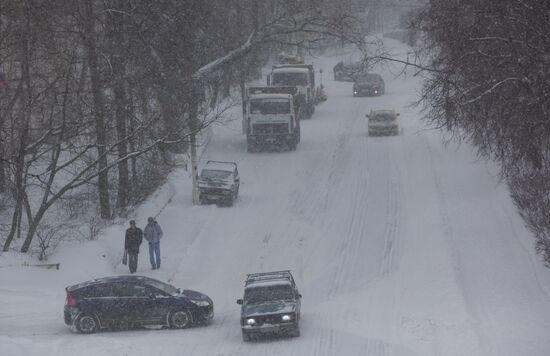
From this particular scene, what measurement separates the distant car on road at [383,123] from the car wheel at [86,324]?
27595 millimetres

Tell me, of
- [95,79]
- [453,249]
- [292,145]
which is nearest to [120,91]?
[95,79]

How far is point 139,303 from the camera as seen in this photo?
2031 centimetres

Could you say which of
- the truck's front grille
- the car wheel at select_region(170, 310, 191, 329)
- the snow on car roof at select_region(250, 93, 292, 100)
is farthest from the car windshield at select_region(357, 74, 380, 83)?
the car wheel at select_region(170, 310, 191, 329)

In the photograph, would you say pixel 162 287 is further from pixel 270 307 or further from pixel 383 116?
pixel 383 116

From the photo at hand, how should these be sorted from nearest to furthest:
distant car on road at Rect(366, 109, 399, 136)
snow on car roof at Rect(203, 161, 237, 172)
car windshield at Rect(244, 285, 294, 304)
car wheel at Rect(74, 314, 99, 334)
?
car wheel at Rect(74, 314, 99, 334) < car windshield at Rect(244, 285, 294, 304) < snow on car roof at Rect(203, 161, 237, 172) < distant car on road at Rect(366, 109, 399, 136)

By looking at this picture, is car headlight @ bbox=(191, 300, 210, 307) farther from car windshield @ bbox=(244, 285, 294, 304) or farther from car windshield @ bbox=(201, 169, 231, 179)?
car windshield @ bbox=(201, 169, 231, 179)

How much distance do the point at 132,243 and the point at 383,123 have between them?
74.8 feet

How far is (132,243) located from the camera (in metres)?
25.4

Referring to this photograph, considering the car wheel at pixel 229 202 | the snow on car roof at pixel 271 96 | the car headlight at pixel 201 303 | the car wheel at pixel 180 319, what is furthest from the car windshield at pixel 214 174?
the car wheel at pixel 180 319

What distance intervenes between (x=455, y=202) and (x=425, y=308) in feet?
35.1

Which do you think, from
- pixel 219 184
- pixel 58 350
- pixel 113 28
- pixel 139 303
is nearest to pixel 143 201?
pixel 219 184

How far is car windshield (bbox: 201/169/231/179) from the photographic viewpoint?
33.4 meters

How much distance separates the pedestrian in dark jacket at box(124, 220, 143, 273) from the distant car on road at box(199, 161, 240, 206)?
7.44 metres

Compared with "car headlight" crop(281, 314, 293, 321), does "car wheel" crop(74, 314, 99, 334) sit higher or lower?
lower
